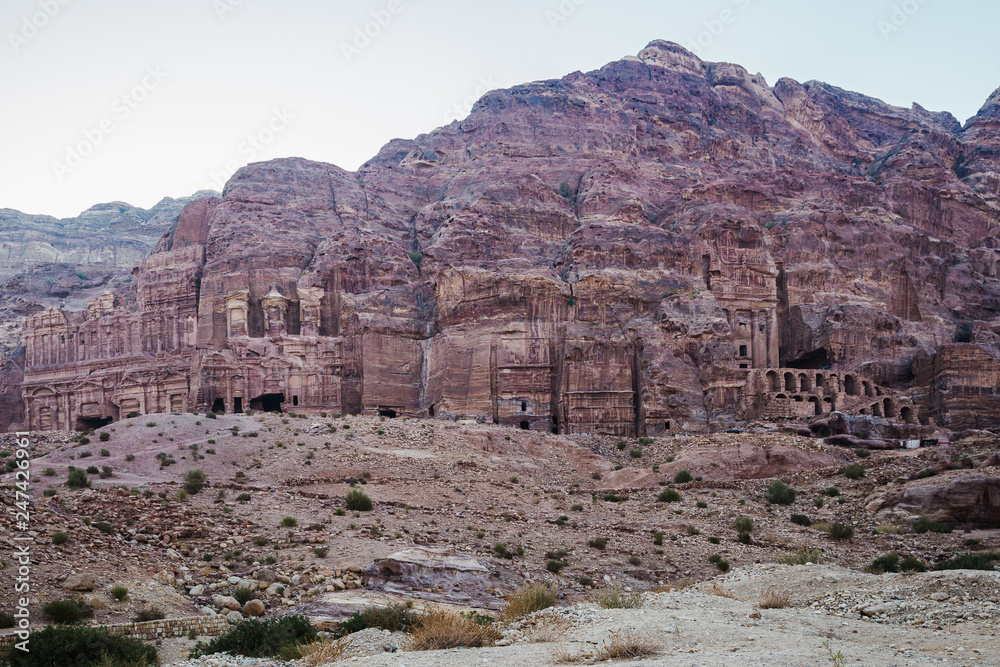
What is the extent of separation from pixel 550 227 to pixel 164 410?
3566 cm

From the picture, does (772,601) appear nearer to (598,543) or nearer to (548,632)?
(548,632)

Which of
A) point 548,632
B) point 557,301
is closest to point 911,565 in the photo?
point 548,632

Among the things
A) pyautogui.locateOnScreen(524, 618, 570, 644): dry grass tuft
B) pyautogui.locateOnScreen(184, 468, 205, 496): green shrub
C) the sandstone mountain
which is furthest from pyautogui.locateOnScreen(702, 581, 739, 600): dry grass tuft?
the sandstone mountain

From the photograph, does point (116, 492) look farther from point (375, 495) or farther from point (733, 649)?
point (733, 649)

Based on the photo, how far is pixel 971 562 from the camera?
26.3 metres

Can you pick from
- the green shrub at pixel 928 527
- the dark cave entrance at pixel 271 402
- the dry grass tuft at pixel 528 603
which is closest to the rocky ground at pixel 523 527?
the green shrub at pixel 928 527

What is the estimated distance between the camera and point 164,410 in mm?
70312

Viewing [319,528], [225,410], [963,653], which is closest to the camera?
[963,653]

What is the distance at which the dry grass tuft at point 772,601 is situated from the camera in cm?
2136

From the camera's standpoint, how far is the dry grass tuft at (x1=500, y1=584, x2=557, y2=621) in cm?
2134

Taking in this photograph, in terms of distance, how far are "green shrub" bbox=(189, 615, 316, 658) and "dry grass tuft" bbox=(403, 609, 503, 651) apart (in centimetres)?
271

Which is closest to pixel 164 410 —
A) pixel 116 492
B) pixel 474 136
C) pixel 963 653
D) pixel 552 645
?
pixel 116 492

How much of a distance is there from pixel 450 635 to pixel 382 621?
10.1 feet

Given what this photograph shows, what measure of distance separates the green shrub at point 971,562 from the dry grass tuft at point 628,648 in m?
13.2
